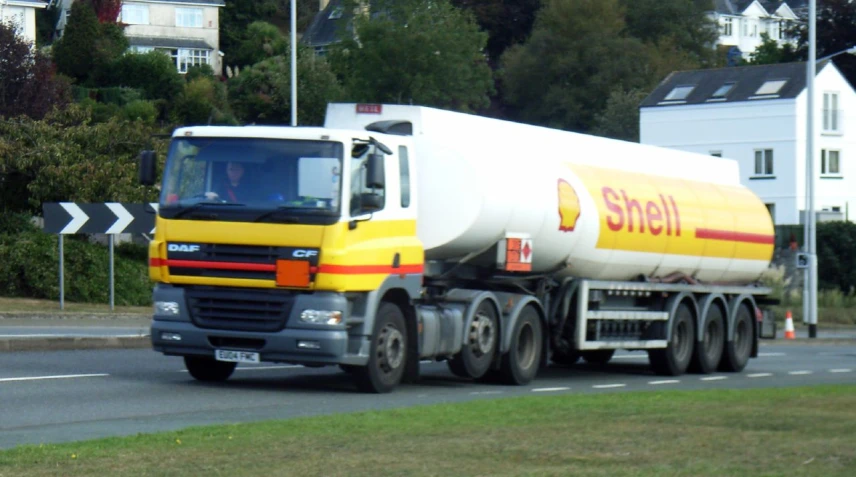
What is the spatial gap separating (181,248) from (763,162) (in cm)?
6581

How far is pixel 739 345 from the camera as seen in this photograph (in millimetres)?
24219

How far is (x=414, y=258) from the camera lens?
56.3 ft

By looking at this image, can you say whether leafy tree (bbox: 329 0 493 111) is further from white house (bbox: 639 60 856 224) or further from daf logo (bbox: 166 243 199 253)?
daf logo (bbox: 166 243 199 253)

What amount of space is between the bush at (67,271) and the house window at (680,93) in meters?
51.0

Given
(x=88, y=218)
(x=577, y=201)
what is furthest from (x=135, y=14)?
(x=577, y=201)

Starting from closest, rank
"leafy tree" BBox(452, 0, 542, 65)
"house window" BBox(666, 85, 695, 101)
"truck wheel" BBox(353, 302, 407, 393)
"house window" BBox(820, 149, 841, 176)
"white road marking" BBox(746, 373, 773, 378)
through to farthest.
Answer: "truck wheel" BBox(353, 302, 407, 393) → "white road marking" BBox(746, 373, 773, 378) → "house window" BBox(820, 149, 841, 176) → "house window" BBox(666, 85, 695, 101) → "leafy tree" BBox(452, 0, 542, 65)

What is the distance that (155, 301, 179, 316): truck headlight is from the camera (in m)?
16.3

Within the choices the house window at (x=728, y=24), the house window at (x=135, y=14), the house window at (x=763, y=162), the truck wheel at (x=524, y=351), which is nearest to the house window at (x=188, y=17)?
the house window at (x=135, y=14)

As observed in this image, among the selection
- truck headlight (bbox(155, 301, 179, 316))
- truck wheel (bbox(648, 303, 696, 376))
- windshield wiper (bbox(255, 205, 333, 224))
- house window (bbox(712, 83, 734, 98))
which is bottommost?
truck wheel (bbox(648, 303, 696, 376))

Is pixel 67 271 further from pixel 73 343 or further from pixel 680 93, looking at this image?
pixel 680 93

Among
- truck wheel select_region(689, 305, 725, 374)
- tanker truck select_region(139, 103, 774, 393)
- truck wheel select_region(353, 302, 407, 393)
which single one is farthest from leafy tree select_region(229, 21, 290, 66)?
truck wheel select_region(353, 302, 407, 393)

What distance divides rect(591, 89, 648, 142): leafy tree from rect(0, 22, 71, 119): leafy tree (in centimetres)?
3665

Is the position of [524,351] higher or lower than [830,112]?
lower

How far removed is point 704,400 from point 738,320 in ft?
29.8
